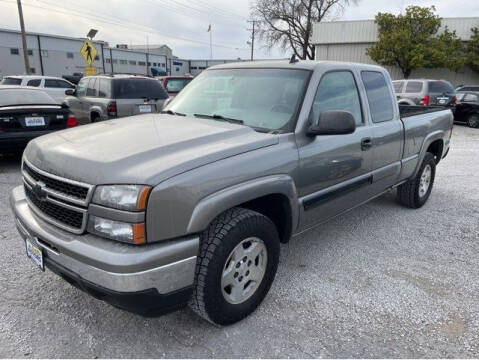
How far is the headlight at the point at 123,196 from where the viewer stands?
74.5 inches

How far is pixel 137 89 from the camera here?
9000 millimetres

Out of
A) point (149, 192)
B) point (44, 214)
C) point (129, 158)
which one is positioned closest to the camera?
point (149, 192)

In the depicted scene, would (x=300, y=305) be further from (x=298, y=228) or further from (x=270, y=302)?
(x=298, y=228)

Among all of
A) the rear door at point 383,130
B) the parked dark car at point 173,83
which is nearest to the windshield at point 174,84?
the parked dark car at point 173,83

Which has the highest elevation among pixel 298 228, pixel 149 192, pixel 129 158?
pixel 129 158

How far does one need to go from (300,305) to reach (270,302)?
23 centimetres

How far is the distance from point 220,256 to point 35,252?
1214 mm

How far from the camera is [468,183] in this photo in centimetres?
631

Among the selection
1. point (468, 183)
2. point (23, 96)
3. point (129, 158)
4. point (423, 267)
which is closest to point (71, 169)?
point (129, 158)

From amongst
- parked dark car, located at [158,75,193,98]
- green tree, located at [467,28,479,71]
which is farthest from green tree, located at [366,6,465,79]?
parked dark car, located at [158,75,193,98]

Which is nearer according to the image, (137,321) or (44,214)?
(44,214)

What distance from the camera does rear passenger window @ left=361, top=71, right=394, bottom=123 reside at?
3.70m

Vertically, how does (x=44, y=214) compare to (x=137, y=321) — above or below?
above

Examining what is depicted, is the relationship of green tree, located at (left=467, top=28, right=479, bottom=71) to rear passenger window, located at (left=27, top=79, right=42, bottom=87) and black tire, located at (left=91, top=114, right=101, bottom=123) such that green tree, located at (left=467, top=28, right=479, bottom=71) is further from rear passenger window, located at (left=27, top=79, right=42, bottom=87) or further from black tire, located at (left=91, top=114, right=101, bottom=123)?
rear passenger window, located at (left=27, top=79, right=42, bottom=87)
